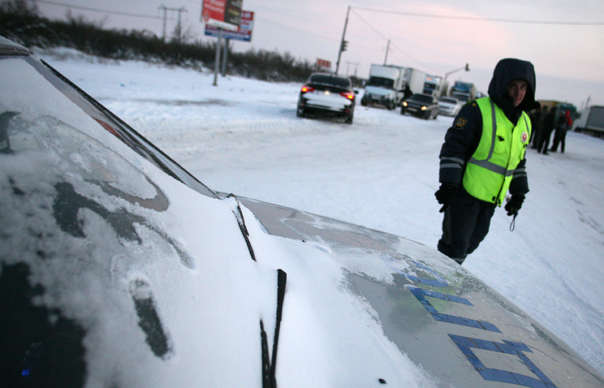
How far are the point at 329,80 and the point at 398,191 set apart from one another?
731 cm

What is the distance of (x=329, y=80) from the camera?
37.4 ft

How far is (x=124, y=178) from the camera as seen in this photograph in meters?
0.99

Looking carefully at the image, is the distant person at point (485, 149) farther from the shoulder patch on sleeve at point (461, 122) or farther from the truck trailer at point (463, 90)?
the truck trailer at point (463, 90)

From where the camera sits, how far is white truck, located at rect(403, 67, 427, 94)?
27375 millimetres

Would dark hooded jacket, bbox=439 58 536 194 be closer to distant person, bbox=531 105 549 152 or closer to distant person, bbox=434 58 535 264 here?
distant person, bbox=434 58 535 264

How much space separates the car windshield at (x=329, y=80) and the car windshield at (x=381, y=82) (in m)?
10.6

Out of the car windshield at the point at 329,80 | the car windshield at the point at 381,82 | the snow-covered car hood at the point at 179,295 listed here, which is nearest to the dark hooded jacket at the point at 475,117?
the snow-covered car hood at the point at 179,295

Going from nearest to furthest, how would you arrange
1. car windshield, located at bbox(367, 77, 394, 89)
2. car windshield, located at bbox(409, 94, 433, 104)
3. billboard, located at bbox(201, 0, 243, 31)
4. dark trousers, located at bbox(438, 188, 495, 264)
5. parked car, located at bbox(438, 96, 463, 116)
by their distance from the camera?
dark trousers, located at bbox(438, 188, 495, 264), car windshield, located at bbox(409, 94, 433, 104), billboard, located at bbox(201, 0, 243, 31), car windshield, located at bbox(367, 77, 394, 89), parked car, located at bbox(438, 96, 463, 116)

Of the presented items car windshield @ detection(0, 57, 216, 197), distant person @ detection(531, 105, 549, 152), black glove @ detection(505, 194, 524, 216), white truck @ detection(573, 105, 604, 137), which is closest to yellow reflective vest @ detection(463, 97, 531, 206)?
black glove @ detection(505, 194, 524, 216)

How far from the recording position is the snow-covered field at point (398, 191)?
2.97 m

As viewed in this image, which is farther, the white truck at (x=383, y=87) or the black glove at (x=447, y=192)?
the white truck at (x=383, y=87)

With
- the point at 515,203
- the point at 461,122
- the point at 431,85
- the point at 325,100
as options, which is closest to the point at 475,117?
the point at 461,122

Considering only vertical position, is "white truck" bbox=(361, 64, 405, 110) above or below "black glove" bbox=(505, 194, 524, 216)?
above

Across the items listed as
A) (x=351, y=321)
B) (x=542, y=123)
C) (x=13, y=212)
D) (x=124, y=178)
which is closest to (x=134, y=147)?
(x=124, y=178)
